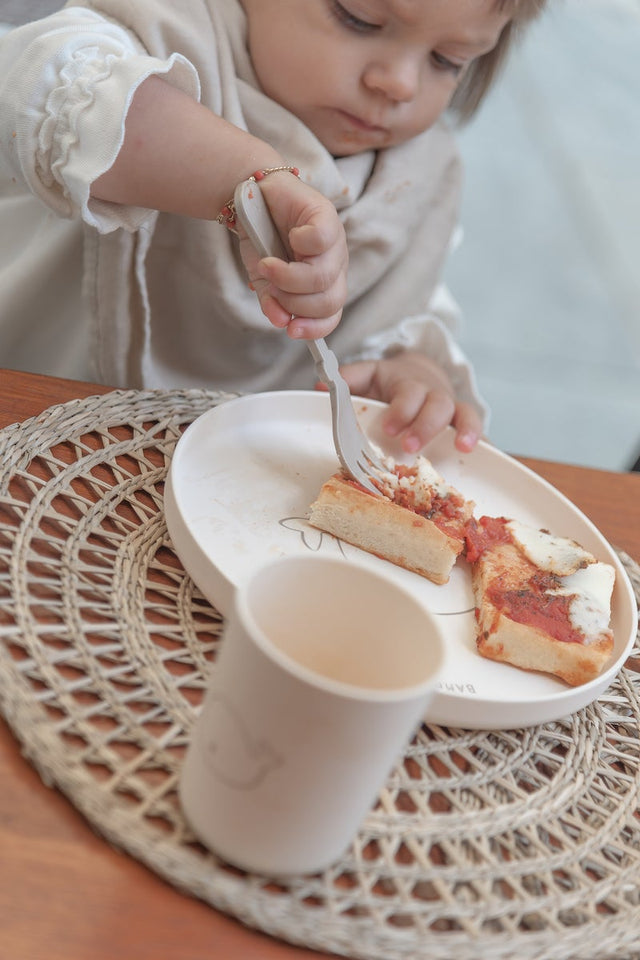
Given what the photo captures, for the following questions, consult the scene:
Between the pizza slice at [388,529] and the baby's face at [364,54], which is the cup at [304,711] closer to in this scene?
the pizza slice at [388,529]

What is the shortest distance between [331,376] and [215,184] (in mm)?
213

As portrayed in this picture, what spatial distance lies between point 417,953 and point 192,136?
2.26ft

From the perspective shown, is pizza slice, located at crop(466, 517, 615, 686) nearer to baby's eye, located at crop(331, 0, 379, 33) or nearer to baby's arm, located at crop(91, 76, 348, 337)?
baby's arm, located at crop(91, 76, 348, 337)

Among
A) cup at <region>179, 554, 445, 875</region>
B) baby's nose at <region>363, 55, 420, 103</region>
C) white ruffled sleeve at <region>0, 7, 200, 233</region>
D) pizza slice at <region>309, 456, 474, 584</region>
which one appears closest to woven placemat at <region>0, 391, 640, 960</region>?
cup at <region>179, 554, 445, 875</region>

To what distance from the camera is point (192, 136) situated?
812mm

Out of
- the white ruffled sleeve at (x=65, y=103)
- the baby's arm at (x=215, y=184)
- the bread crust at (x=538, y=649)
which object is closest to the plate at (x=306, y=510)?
the bread crust at (x=538, y=649)

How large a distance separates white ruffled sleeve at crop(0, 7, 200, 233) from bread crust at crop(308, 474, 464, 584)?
13.5 inches

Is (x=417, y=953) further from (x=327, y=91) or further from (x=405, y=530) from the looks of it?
(x=327, y=91)

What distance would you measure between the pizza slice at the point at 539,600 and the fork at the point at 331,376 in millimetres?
113

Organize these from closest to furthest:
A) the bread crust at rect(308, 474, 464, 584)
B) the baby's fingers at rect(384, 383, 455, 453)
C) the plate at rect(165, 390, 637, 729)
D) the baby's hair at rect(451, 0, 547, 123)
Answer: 1. the plate at rect(165, 390, 637, 729)
2. the bread crust at rect(308, 474, 464, 584)
3. the baby's fingers at rect(384, 383, 455, 453)
4. the baby's hair at rect(451, 0, 547, 123)

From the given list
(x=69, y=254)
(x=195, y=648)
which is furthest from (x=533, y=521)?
(x=69, y=254)

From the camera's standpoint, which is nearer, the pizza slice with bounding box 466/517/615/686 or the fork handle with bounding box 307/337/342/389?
the pizza slice with bounding box 466/517/615/686

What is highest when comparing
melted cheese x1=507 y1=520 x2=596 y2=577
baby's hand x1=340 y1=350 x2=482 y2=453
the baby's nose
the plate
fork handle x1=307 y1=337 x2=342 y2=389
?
the baby's nose

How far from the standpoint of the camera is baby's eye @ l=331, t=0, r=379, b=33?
934mm
